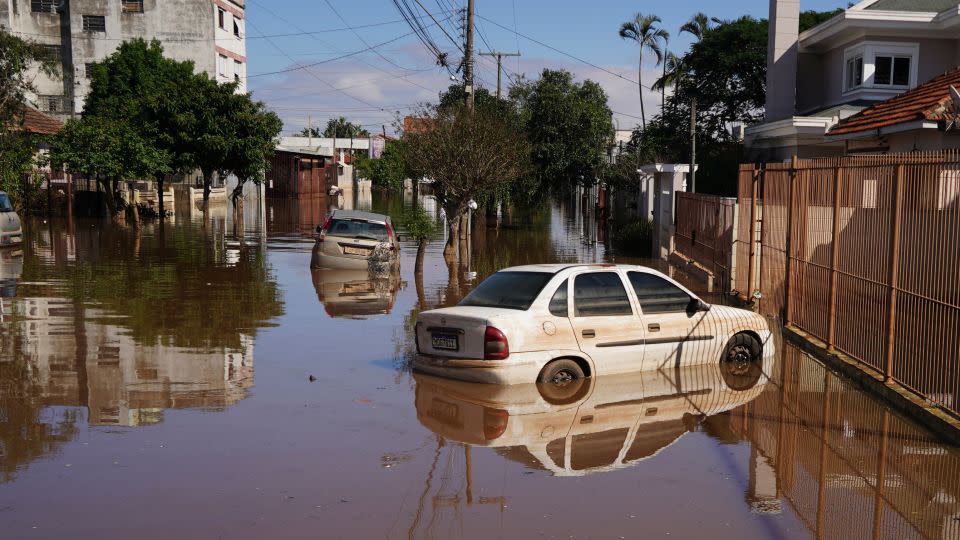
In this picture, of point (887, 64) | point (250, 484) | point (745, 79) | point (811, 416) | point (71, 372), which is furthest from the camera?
point (745, 79)

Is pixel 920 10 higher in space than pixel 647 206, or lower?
higher

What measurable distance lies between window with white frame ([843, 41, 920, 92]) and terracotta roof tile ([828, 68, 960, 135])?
24.7 ft

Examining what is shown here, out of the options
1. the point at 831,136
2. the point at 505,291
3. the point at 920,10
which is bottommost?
the point at 505,291

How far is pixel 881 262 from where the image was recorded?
1036cm

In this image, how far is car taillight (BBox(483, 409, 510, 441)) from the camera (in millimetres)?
8836

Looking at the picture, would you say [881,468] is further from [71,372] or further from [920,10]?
[920,10]

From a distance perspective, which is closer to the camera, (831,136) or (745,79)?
(831,136)

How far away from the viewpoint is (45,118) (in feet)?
161

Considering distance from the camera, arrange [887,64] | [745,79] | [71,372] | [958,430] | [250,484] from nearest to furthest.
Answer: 1. [250,484]
2. [958,430]
3. [71,372]
4. [887,64]
5. [745,79]

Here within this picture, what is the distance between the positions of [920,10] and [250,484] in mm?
27776

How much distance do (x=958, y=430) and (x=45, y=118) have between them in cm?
4998

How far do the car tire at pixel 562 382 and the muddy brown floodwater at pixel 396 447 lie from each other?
0.10 meters

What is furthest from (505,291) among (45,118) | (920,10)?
(45,118)

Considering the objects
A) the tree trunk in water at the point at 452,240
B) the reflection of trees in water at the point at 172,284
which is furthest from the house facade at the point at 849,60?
the reflection of trees in water at the point at 172,284
